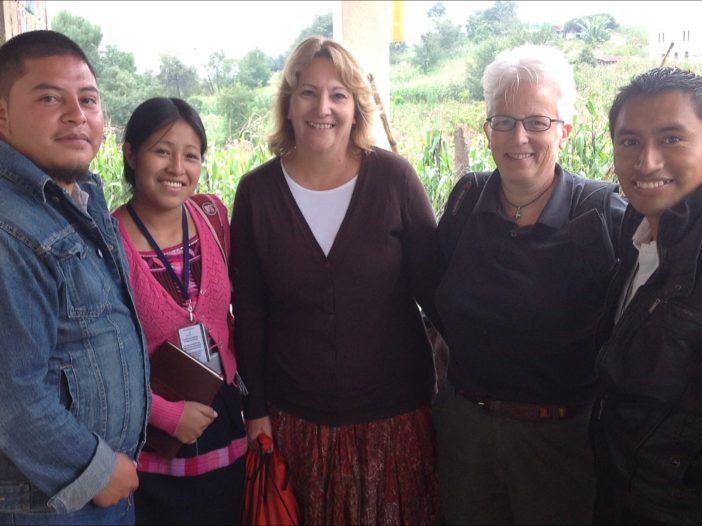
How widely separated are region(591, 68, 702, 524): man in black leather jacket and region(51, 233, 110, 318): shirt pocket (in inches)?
46.7

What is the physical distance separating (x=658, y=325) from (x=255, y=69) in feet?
10.6

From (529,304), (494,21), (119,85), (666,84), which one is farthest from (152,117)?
(494,21)

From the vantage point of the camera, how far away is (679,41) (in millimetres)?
2453

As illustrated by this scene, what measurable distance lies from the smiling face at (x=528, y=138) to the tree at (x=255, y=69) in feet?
8.05

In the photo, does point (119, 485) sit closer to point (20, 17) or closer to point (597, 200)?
point (597, 200)

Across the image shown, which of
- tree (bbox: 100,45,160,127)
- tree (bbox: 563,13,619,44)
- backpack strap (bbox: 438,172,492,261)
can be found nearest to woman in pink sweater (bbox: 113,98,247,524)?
backpack strap (bbox: 438,172,492,261)

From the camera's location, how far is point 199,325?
5.94ft

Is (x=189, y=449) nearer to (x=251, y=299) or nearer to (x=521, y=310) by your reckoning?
(x=251, y=299)

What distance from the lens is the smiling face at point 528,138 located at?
169cm

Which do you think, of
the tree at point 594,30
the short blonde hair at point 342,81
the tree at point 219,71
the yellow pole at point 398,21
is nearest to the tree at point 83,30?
the tree at point 219,71

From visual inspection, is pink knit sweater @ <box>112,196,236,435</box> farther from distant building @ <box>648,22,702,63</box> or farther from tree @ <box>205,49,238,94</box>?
tree @ <box>205,49,238,94</box>

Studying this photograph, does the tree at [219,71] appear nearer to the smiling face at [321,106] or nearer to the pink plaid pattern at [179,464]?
the smiling face at [321,106]

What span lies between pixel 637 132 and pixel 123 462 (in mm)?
1407

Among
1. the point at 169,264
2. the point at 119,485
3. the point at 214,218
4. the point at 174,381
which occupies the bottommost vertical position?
the point at 119,485
